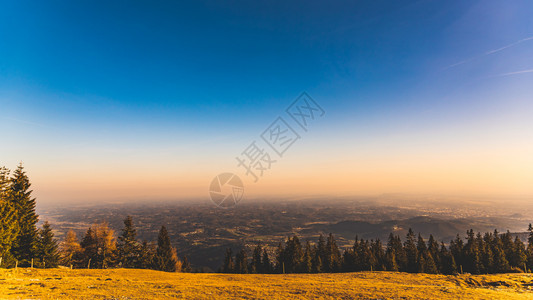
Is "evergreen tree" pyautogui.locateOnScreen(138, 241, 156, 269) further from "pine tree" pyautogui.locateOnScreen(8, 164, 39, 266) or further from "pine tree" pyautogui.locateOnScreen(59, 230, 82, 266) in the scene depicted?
"pine tree" pyautogui.locateOnScreen(8, 164, 39, 266)

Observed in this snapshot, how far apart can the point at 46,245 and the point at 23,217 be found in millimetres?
5889

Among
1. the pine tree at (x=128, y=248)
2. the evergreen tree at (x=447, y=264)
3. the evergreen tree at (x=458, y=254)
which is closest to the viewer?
the pine tree at (x=128, y=248)

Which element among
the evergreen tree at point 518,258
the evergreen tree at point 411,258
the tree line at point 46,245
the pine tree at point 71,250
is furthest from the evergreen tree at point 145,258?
the evergreen tree at point 518,258

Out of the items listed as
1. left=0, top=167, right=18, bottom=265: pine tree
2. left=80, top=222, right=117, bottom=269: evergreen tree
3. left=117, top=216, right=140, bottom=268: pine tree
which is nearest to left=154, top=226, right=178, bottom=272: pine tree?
left=117, top=216, right=140, bottom=268: pine tree

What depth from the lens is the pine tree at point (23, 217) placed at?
35000mm

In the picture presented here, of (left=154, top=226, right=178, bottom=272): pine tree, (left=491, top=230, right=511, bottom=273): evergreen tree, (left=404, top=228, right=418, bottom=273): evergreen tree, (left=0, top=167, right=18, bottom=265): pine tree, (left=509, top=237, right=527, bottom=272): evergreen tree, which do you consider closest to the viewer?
(left=0, top=167, right=18, bottom=265): pine tree

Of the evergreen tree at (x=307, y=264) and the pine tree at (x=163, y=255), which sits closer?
the pine tree at (x=163, y=255)

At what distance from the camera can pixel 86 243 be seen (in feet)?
155

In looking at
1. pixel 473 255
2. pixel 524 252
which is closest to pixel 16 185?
pixel 473 255

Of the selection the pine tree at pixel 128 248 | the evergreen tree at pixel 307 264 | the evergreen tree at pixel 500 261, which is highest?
the pine tree at pixel 128 248

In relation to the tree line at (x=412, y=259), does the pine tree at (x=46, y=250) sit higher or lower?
higher

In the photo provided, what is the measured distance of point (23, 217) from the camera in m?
35.8

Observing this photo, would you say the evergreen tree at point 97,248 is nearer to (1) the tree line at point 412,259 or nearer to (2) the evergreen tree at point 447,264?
(1) the tree line at point 412,259

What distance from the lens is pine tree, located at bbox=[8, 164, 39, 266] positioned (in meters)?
35.0
